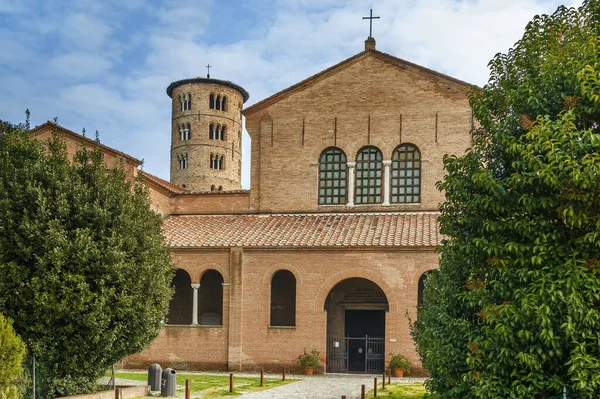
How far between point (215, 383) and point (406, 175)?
12.2m

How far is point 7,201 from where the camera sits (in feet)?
52.5

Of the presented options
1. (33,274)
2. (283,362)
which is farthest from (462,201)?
(283,362)

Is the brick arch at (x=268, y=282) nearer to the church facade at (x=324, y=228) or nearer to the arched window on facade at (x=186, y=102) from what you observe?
the church facade at (x=324, y=228)

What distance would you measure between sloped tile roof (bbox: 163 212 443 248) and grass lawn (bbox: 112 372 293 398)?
201 inches

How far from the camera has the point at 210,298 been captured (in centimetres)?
3077

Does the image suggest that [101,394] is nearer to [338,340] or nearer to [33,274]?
[33,274]

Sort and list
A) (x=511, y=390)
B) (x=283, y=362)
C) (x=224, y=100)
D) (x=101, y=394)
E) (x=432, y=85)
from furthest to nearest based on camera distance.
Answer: (x=224, y=100) → (x=432, y=85) → (x=283, y=362) → (x=101, y=394) → (x=511, y=390)

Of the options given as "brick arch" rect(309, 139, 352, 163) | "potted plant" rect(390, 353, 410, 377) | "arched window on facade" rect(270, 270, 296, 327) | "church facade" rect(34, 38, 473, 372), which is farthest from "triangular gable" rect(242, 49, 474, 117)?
"potted plant" rect(390, 353, 410, 377)

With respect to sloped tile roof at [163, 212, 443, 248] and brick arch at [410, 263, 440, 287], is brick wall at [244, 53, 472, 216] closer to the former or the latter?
sloped tile roof at [163, 212, 443, 248]

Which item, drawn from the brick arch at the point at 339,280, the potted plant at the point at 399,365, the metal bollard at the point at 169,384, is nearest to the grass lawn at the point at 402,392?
the potted plant at the point at 399,365

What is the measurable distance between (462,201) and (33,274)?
1068 centimetres

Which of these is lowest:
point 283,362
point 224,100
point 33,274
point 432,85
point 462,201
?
point 283,362

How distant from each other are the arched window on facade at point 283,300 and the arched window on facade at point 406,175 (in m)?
5.71

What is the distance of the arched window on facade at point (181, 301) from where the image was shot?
30.3 metres
